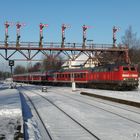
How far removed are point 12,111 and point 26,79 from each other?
296 feet

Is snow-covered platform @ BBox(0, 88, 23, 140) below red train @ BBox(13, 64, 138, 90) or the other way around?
below

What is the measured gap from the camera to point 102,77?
52188mm

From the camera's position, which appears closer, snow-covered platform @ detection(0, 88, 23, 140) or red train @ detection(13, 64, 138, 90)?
snow-covered platform @ detection(0, 88, 23, 140)

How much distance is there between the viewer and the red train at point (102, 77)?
46688 millimetres

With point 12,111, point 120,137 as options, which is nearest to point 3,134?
point 120,137

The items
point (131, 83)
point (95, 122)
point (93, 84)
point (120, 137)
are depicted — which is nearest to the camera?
point (120, 137)

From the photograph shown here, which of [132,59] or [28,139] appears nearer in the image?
[28,139]

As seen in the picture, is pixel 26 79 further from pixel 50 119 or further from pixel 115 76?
pixel 50 119

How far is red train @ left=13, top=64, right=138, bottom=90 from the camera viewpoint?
46.7m

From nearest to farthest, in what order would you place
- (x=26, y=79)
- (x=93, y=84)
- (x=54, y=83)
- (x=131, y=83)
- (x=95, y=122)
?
(x=95, y=122), (x=131, y=83), (x=93, y=84), (x=54, y=83), (x=26, y=79)

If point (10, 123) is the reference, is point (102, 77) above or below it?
above

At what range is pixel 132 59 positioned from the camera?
8012 cm

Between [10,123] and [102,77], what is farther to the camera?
[102,77]

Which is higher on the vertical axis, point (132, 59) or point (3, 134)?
point (132, 59)
